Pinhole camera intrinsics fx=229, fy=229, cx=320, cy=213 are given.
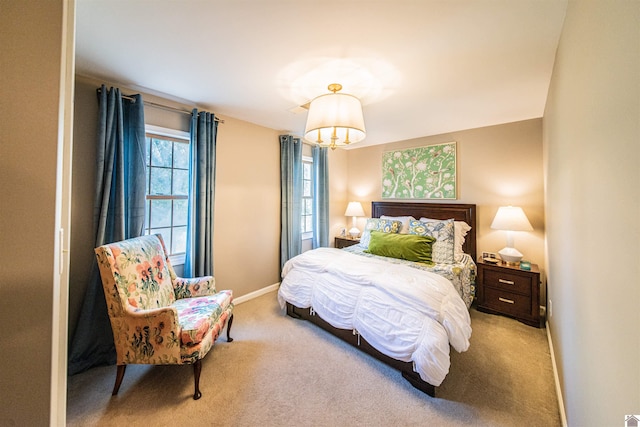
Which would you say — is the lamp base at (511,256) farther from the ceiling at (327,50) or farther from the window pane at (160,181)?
the window pane at (160,181)

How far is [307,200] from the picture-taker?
4.08 metres

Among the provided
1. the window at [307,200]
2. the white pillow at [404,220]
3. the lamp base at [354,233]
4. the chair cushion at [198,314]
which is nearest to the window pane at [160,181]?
the chair cushion at [198,314]

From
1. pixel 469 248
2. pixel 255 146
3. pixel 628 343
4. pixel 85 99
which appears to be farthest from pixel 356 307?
pixel 85 99

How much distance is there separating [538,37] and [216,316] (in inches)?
116

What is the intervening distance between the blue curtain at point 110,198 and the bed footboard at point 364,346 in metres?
1.67

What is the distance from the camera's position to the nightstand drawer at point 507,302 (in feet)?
8.20

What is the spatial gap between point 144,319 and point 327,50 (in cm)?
217

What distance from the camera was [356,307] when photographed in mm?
1977

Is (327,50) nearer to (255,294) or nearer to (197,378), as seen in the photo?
(197,378)

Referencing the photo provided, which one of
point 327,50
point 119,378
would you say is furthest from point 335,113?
point 119,378

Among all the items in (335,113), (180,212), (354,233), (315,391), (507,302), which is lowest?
(315,391)

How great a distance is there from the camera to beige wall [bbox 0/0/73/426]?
63cm

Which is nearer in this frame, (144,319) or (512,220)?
(144,319)

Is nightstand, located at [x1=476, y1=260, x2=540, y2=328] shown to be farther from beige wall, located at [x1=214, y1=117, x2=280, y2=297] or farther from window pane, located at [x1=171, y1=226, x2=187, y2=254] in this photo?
window pane, located at [x1=171, y1=226, x2=187, y2=254]
